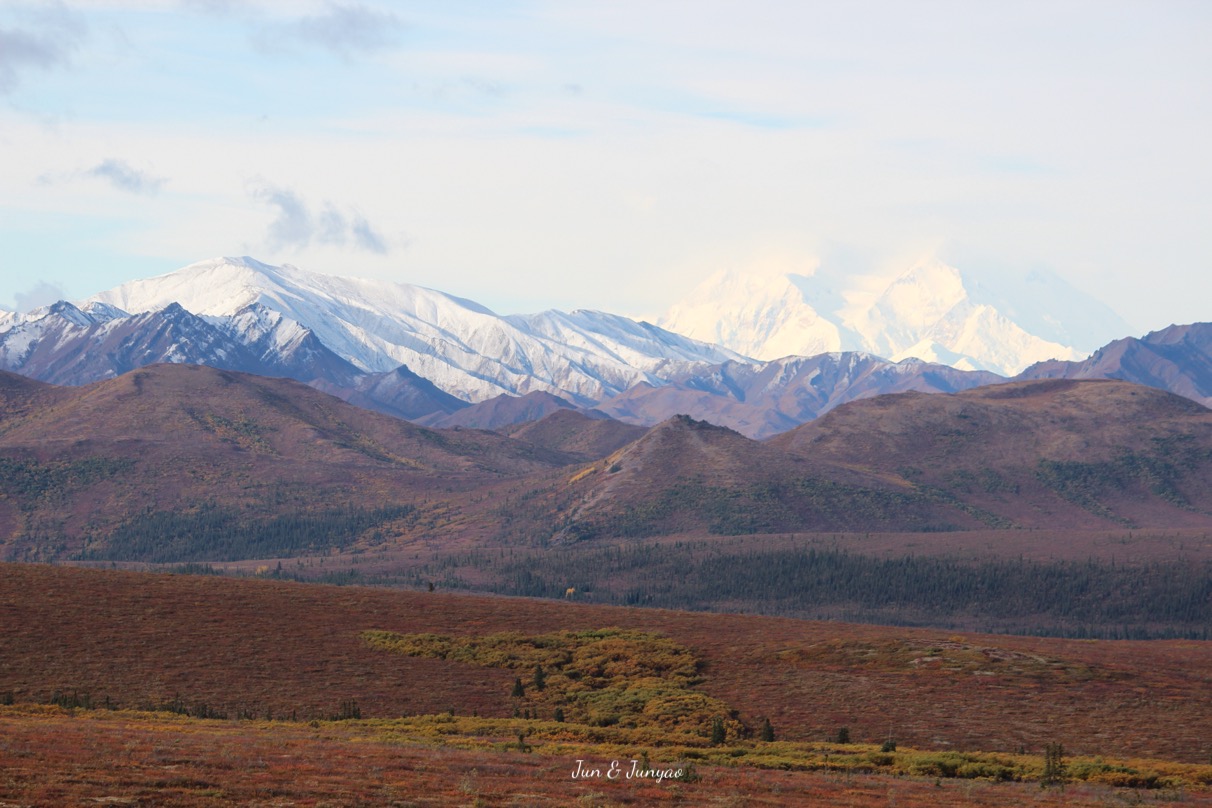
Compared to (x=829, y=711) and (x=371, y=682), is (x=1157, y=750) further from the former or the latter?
(x=371, y=682)

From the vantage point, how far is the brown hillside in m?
75.6

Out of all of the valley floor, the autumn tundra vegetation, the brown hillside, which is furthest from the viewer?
the brown hillside

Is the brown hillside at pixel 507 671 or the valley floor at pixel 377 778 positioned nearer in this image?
the valley floor at pixel 377 778

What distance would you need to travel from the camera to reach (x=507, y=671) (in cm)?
8962

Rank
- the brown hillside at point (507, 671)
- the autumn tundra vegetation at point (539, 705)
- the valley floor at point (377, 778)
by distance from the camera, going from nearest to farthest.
Answer: 1. the valley floor at point (377, 778)
2. the autumn tundra vegetation at point (539, 705)
3. the brown hillside at point (507, 671)

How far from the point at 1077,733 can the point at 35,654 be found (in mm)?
59067

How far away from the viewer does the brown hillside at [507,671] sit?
248 ft

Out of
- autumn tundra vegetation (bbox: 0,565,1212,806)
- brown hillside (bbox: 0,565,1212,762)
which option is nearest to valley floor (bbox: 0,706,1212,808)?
autumn tundra vegetation (bbox: 0,565,1212,806)

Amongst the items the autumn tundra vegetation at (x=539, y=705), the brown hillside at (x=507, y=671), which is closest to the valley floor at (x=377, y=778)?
the autumn tundra vegetation at (x=539, y=705)

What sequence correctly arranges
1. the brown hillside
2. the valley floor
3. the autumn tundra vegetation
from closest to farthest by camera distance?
the valley floor
the autumn tundra vegetation
the brown hillside

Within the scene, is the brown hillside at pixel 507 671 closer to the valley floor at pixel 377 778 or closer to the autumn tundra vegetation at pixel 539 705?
the autumn tundra vegetation at pixel 539 705

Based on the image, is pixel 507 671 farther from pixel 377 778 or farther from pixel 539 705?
pixel 377 778

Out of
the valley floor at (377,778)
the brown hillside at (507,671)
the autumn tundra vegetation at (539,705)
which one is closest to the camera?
the valley floor at (377,778)

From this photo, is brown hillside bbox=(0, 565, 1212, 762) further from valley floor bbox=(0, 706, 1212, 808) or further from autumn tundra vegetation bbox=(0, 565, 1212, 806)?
valley floor bbox=(0, 706, 1212, 808)
